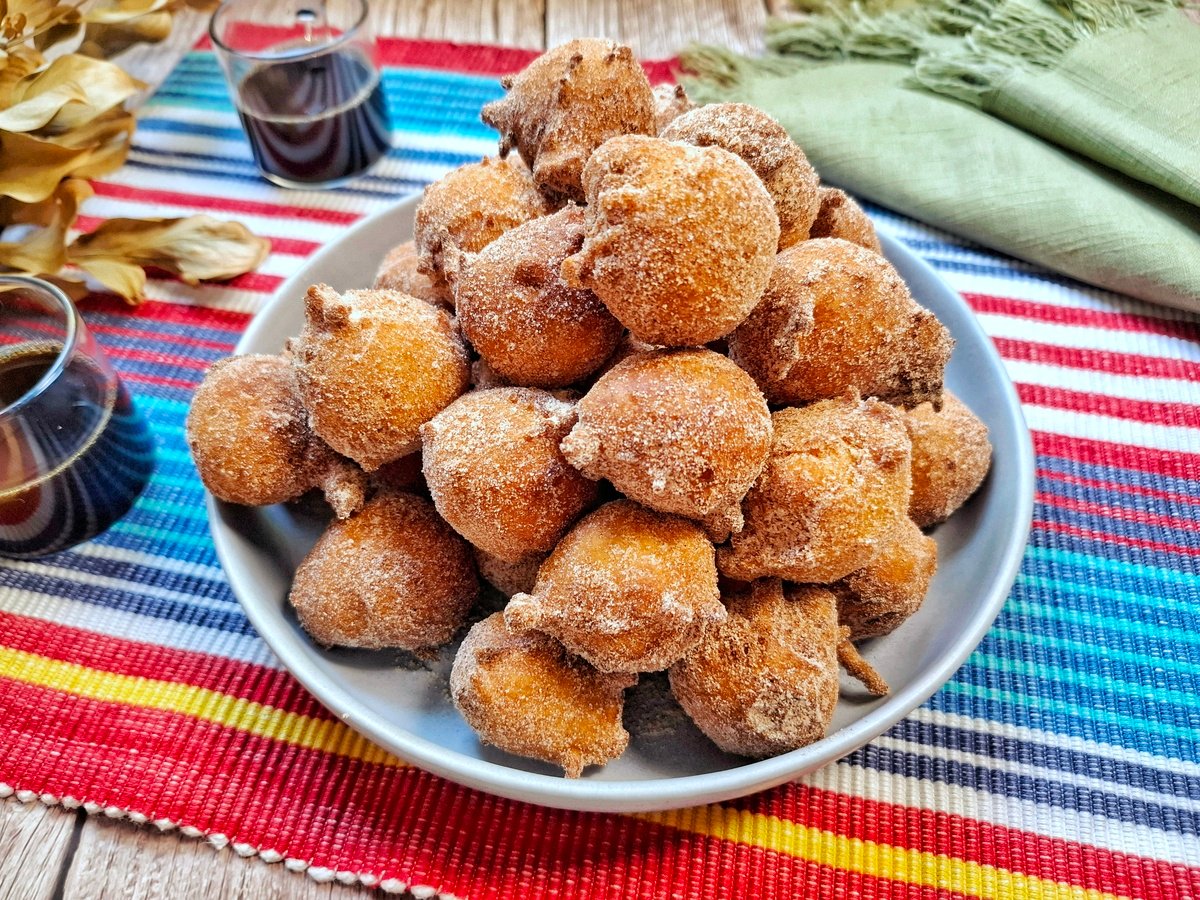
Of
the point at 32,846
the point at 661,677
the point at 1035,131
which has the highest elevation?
the point at 1035,131

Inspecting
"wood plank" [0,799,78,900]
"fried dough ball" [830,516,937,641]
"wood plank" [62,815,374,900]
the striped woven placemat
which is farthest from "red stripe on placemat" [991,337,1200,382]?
"wood plank" [0,799,78,900]

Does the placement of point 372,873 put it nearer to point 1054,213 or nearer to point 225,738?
point 225,738

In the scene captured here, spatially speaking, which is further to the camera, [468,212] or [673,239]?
[468,212]

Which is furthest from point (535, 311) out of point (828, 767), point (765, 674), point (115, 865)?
point (115, 865)

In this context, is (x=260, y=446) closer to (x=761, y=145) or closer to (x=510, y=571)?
(x=510, y=571)

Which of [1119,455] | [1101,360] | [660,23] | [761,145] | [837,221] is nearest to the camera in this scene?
[761,145]

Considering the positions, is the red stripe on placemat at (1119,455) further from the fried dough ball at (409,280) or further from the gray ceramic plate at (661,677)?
the fried dough ball at (409,280)

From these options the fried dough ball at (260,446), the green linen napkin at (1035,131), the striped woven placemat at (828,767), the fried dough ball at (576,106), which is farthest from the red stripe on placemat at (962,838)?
the green linen napkin at (1035,131)
